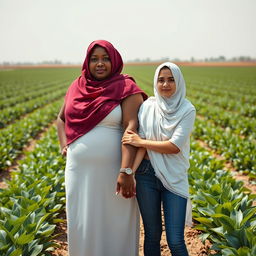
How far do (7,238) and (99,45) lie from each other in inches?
73.2

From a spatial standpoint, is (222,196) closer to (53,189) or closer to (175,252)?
(175,252)

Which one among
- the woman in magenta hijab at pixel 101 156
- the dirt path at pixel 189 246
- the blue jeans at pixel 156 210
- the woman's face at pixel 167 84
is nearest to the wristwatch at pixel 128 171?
the woman in magenta hijab at pixel 101 156

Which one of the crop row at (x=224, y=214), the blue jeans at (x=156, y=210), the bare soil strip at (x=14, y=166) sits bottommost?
the bare soil strip at (x=14, y=166)

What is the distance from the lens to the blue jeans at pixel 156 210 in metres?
2.15

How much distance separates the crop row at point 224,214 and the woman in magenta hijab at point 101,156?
0.85 metres

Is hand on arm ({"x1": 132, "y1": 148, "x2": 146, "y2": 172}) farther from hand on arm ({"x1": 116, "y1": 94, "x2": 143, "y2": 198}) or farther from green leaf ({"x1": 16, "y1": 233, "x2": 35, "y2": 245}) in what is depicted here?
green leaf ({"x1": 16, "y1": 233, "x2": 35, "y2": 245})

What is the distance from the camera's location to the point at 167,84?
219 centimetres

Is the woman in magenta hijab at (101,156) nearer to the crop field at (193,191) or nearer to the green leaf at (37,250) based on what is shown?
the green leaf at (37,250)

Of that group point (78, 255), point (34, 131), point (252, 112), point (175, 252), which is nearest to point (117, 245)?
point (78, 255)

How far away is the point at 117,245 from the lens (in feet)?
8.38

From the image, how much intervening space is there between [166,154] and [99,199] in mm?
658

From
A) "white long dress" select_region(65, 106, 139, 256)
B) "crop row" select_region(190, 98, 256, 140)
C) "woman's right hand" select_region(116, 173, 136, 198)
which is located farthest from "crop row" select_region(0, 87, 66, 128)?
"woman's right hand" select_region(116, 173, 136, 198)

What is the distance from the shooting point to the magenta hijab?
7.43ft

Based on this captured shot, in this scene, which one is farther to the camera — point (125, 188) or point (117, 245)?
point (117, 245)
